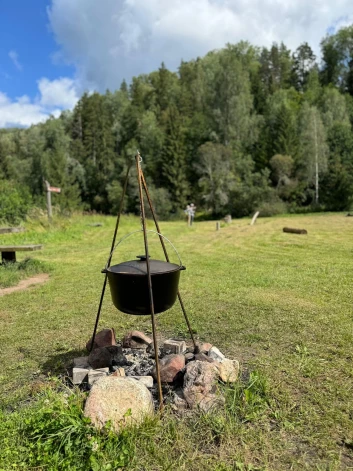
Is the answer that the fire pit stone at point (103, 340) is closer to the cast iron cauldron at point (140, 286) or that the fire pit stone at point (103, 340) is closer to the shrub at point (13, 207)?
the cast iron cauldron at point (140, 286)

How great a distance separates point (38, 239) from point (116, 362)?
1013 centimetres

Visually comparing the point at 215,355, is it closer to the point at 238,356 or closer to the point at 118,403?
the point at 238,356

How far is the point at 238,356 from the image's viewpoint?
339 centimetres

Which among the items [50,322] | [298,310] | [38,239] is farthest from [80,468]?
[38,239]

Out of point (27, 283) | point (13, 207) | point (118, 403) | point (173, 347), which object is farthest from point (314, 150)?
point (118, 403)

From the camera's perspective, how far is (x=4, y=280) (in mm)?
6547

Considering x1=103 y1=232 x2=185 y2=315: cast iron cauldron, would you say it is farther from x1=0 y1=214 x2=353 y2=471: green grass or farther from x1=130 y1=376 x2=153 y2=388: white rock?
x1=0 y1=214 x2=353 y2=471: green grass

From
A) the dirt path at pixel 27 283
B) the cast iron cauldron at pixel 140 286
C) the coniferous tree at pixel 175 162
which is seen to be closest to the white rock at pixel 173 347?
the cast iron cauldron at pixel 140 286

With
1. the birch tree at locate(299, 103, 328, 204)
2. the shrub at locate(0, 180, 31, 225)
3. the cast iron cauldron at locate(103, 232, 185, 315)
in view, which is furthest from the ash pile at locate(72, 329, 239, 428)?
the birch tree at locate(299, 103, 328, 204)

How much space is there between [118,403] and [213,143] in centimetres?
3524

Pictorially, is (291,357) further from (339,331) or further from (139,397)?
(139,397)

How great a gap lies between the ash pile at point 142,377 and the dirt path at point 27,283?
3288 millimetres

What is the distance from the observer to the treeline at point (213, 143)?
32.3 meters

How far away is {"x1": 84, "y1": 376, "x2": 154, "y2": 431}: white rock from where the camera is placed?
7.56ft
